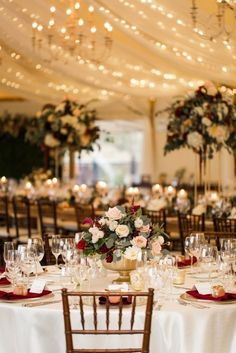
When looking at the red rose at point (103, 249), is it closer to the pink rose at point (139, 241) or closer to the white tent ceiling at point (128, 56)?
the pink rose at point (139, 241)

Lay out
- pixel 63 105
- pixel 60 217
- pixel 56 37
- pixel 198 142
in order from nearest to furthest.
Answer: pixel 56 37
pixel 198 142
pixel 60 217
pixel 63 105

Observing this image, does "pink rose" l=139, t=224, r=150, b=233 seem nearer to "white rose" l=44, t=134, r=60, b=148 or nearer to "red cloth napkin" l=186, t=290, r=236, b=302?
"red cloth napkin" l=186, t=290, r=236, b=302

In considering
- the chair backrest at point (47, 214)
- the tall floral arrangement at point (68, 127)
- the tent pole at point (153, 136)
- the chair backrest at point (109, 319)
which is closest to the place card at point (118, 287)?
the chair backrest at point (109, 319)

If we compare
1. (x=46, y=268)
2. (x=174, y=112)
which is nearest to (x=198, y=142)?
(x=174, y=112)

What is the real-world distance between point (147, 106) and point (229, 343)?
1269cm

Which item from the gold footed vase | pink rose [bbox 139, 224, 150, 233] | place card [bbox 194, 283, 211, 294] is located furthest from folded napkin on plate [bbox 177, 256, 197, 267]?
place card [bbox 194, 283, 211, 294]

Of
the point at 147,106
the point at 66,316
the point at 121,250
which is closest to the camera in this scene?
the point at 66,316

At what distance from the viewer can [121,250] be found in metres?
5.15

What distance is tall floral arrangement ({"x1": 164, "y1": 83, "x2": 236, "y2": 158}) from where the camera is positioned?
9.36 metres

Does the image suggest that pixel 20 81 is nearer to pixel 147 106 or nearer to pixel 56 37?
pixel 56 37

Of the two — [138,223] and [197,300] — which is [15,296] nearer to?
[138,223]

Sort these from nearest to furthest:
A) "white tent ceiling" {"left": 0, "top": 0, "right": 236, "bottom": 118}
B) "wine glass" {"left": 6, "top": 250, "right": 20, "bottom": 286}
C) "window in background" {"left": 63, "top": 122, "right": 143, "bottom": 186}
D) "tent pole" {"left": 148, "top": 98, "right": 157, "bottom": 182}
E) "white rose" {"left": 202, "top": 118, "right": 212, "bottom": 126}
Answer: "wine glass" {"left": 6, "top": 250, "right": 20, "bottom": 286}
"white tent ceiling" {"left": 0, "top": 0, "right": 236, "bottom": 118}
"white rose" {"left": 202, "top": 118, "right": 212, "bottom": 126}
"tent pole" {"left": 148, "top": 98, "right": 157, "bottom": 182}
"window in background" {"left": 63, "top": 122, "right": 143, "bottom": 186}

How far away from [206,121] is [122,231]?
437 cm

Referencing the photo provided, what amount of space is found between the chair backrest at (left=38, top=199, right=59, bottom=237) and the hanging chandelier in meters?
2.98
